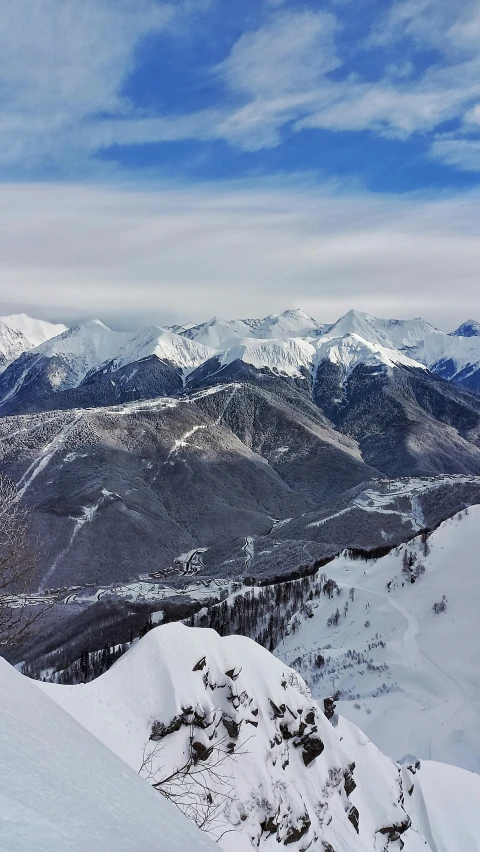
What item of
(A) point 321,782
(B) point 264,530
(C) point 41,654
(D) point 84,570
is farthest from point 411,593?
(B) point 264,530

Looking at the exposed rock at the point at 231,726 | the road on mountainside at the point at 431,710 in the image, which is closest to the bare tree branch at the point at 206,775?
the exposed rock at the point at 231,726

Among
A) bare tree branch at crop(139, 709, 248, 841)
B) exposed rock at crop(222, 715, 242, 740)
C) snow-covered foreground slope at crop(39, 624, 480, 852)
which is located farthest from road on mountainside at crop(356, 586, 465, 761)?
bare tree branch at crop(139, 709, 248, 841)

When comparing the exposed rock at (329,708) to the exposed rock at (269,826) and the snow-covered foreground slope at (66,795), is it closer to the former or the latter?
the exposed rock at (269,826)

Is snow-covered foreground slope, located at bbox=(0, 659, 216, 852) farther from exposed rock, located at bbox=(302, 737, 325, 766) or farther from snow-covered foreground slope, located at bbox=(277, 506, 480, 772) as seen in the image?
snow-covered foreground slope, located at bbox=(277, 506, 480, 772)

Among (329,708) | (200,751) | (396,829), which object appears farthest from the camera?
(329,708)

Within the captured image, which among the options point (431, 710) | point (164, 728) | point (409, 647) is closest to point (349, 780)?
point (164, 728)

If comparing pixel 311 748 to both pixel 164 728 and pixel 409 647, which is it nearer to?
pixel 164 728
